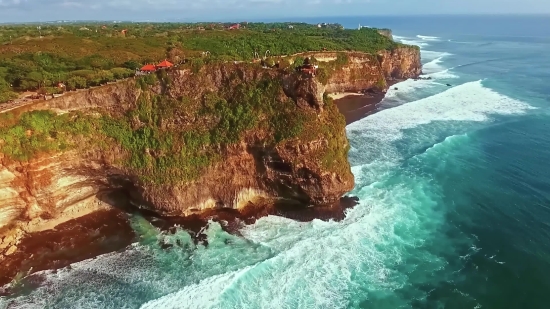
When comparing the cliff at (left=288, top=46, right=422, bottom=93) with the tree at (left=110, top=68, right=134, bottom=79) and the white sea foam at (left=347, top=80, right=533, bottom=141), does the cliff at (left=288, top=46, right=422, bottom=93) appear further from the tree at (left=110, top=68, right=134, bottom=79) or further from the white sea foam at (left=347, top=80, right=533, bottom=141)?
the tree at (left=110, top=68, right=134, bottom=79)

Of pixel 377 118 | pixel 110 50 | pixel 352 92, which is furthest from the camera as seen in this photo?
pixel 352 92

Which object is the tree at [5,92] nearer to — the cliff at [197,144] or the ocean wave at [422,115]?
the cliff at [197,144]

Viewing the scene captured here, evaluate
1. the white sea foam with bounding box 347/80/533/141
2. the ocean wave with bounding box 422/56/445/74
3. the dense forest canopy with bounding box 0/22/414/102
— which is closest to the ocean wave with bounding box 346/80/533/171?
the white sea foam with bounding box 347/80/533/141

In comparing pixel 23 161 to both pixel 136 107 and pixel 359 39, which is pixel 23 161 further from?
pixel 359 39

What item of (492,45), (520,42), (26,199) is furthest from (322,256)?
(520,42)

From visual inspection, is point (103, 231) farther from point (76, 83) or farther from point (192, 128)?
point (76, 83)

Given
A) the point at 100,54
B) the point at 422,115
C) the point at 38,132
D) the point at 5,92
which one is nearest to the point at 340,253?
the point at 38,132

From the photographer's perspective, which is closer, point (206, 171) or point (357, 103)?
point (206, 171)
